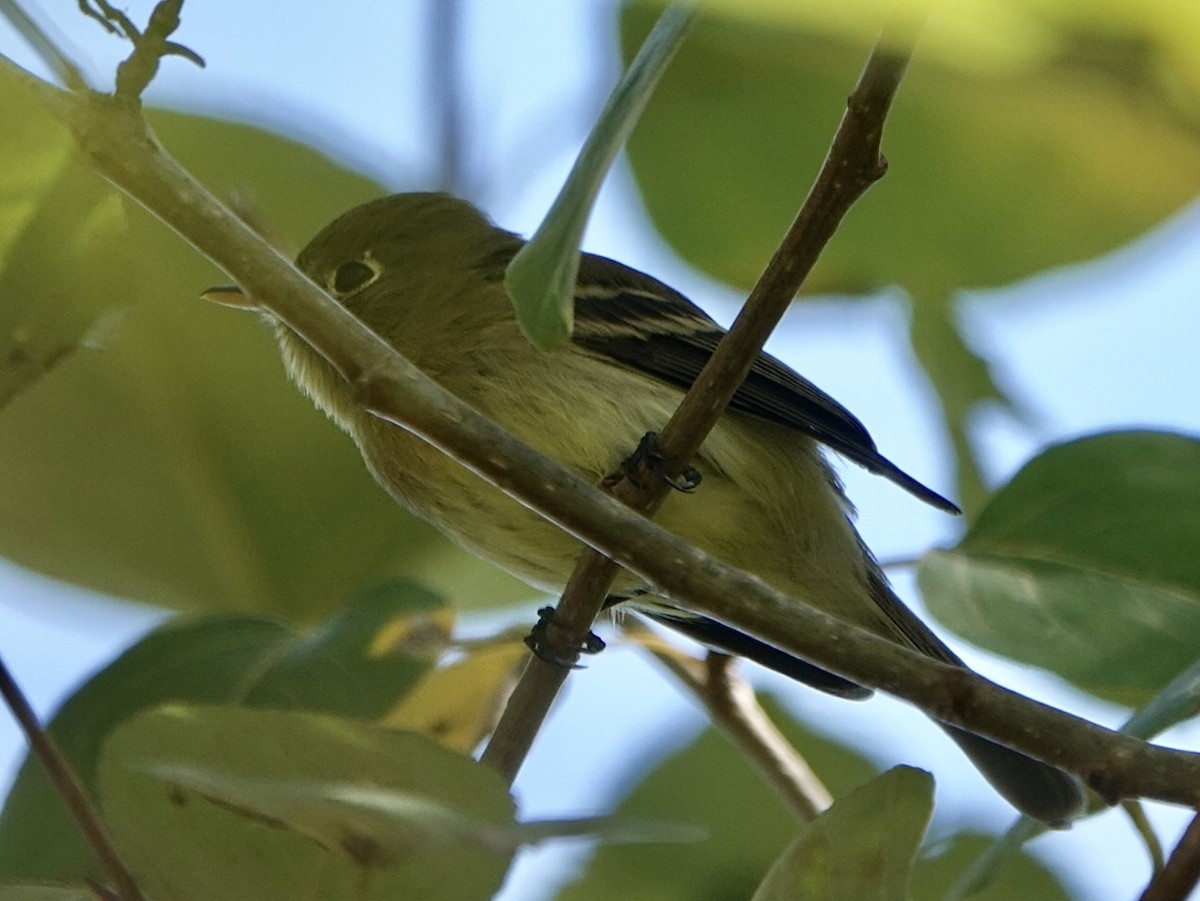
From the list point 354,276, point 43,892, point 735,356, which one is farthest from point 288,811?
point 354,276

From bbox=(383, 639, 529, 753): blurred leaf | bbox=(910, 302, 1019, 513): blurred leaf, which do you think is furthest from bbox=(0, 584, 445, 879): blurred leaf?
bbox=(910, 302, 1019, 513): blurred leaf

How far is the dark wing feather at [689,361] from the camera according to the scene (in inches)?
104

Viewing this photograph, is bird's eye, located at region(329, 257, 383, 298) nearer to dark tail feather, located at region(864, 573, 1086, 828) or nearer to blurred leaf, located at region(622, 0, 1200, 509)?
blurred leaf, located at region(622, 0, 1200, 509)

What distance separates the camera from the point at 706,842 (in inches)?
104

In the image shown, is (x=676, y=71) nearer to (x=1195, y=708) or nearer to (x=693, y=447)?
(x=693, y=447)

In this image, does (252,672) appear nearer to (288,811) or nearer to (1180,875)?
(288,811)

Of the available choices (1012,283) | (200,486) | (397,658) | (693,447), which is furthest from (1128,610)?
(200,486)

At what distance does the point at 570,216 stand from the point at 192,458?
150 cm

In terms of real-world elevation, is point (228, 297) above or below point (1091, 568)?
above

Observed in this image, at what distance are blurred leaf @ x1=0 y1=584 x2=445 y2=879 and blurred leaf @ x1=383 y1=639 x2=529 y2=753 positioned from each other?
12.0 inches

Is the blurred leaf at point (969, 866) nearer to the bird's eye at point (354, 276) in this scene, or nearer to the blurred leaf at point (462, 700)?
the blurred leaf at point (462, 700)

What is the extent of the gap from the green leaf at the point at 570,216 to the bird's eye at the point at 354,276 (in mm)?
1807

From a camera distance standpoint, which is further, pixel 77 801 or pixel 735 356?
pixel 735 356

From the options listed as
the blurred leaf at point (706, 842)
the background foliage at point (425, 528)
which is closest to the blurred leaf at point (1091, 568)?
the background foliage at point (425, 528)
